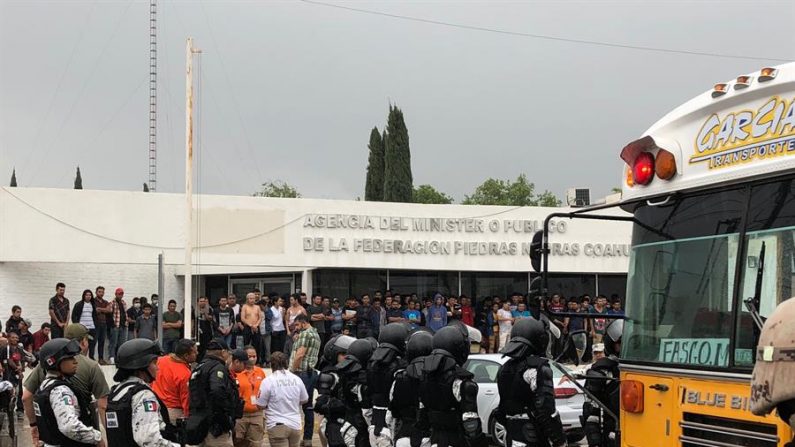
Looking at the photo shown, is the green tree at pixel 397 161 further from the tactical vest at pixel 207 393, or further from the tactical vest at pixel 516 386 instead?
the tactical vest at pixel 516 386

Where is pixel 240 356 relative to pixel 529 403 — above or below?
above

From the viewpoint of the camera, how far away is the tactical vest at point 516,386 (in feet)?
27.4

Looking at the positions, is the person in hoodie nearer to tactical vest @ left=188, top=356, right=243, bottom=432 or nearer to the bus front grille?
tactical vest @ left=188, top=356, right=243, bottom=432

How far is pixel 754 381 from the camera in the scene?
295 centimetres

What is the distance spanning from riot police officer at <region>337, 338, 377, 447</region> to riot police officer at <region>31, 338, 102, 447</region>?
290 centimetres

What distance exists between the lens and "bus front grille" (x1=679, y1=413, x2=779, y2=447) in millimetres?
5066

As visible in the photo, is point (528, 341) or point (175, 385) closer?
point (528, 341)

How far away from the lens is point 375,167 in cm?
5588

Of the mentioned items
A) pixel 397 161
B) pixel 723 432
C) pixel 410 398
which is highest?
pixel 397 161

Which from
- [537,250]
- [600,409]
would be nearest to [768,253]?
[537,250]

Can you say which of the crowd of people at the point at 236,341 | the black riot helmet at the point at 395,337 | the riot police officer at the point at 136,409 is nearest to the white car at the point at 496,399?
the crowd of people at the point at 236,341

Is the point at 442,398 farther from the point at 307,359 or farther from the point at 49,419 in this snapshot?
the point at 307,359

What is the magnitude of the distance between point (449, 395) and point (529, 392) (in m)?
0.72

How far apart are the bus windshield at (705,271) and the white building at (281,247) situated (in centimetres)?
1774
